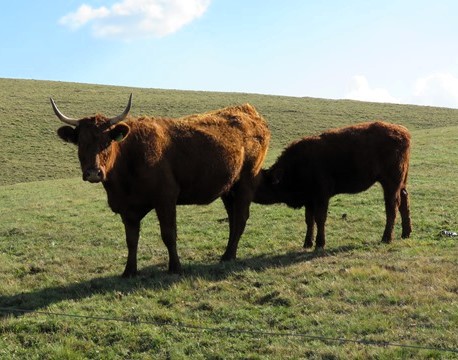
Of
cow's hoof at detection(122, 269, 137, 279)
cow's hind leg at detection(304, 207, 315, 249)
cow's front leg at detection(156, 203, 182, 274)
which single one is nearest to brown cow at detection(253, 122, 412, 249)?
cow's hind leg at detection(304, 207, 315, 249)

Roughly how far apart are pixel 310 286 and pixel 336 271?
0.91 meters

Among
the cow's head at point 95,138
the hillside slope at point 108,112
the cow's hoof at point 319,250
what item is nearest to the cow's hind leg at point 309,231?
the cow's hoof at point 319,250

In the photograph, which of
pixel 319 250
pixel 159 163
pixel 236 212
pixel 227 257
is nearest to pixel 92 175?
pixel 159 163

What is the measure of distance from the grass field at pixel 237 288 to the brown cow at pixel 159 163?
0.95 m

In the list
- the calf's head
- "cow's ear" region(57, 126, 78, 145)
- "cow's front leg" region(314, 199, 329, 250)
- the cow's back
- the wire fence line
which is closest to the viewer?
the wire fence line

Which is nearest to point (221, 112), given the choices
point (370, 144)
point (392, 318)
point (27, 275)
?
point (370, 144)

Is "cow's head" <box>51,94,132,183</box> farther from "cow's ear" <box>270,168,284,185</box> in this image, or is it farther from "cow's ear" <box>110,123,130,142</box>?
"cow's ear" <box>270,168,284,185</box>

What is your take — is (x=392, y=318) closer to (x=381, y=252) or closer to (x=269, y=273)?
(x=269, y=273)

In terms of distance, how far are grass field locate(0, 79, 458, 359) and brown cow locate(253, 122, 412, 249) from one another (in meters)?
1.00

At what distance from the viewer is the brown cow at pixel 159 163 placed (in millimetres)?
9508

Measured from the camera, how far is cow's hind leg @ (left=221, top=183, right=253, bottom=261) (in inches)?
464

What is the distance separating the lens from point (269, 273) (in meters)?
9.95

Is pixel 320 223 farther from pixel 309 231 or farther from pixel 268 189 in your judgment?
pixel 268 189

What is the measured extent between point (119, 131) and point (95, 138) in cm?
40
